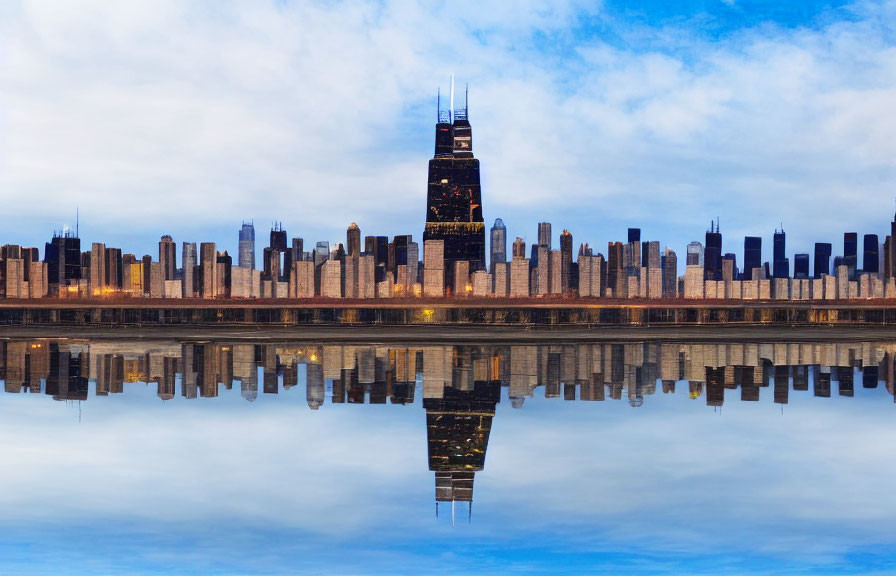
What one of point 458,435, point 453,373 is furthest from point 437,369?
point 458,435

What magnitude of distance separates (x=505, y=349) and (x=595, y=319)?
218 ft

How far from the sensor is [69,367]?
42.3 m

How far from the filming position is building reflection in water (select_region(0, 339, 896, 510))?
91.7 ft

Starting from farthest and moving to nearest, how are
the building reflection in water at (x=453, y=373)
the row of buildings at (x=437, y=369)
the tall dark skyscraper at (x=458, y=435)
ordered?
the row of buildings at (x=437, y=369) < the building reflection in water at (x=453, y=373) < the tall dark skyscraper at (x=458, y=435)

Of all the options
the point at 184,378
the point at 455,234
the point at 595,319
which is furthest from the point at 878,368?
the point at 455,234

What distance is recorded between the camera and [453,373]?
127 ft

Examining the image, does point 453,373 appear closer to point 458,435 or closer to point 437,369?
point 437,369

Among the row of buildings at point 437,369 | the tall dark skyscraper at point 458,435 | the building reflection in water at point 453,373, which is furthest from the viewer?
the row of buildings at point 437,369

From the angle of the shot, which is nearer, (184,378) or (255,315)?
(184,378)

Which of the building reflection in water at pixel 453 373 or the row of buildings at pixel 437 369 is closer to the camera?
the building reflection in water at pixel 453 373

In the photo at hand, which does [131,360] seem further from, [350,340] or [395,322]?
[395,322]

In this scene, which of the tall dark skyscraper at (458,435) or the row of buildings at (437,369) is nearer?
the tall dark skyscraper at (458,435)

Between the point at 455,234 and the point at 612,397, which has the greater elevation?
the point at 455,234

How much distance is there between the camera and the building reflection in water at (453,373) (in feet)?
91.7
